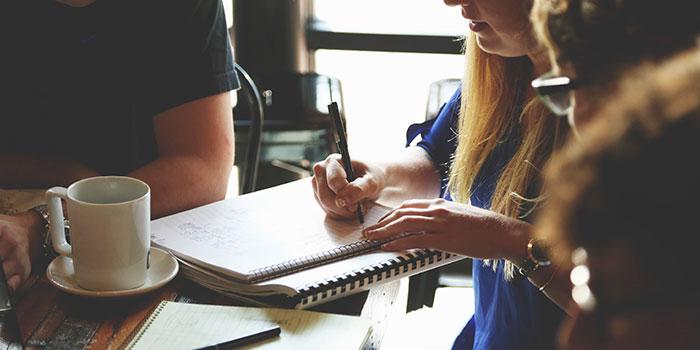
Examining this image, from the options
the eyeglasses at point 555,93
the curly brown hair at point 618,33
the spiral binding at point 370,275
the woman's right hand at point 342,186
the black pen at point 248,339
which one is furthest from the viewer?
the woman's right hand at point 342,186

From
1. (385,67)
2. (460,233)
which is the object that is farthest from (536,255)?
(385,67)

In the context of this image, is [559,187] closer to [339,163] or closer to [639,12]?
[639,12]

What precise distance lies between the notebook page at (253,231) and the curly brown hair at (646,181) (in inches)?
28.3

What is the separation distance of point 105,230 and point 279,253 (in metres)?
0.24

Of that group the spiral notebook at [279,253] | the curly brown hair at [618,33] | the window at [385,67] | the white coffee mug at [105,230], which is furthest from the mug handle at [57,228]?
the window at [385,67]

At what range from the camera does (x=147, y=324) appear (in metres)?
1.00

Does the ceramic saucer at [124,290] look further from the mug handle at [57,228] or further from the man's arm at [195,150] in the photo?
the man's arm at [195,150]

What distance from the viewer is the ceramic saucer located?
107 centimetres

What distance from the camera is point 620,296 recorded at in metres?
0.43

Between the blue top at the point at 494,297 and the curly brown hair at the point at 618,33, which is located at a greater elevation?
the curly brown hair at the point at 618,33

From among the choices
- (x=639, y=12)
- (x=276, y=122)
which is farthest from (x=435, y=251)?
(x=276, y=122)

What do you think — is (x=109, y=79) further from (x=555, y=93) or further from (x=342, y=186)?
(x=555, y=93)

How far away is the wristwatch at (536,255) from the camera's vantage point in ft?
3.77

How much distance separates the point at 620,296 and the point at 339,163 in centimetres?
97
